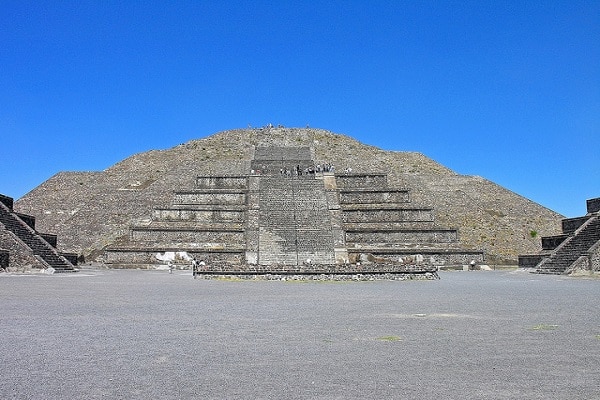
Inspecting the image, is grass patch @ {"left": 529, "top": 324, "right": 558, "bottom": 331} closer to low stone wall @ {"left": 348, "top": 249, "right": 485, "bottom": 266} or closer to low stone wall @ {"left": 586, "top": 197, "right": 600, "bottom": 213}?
low stone wall @ {"left": 348, "top": 249, "right": 485, "bottom": 266}

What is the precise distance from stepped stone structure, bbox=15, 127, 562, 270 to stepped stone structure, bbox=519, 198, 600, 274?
1.92 metres

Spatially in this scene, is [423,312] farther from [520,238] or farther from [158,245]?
[520,238]

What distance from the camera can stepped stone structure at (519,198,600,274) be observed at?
20.4 meters

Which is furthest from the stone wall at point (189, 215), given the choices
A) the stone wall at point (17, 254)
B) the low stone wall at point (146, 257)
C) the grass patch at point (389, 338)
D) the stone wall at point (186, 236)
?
the grass patch at point (389, 338)

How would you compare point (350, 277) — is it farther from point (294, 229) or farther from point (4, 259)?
point (4, 259)

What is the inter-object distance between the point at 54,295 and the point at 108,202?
20.2 m

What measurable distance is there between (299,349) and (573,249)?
66.5ft

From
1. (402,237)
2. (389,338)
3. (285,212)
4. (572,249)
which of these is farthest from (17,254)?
(572,249)

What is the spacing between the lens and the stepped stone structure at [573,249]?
20.4 m

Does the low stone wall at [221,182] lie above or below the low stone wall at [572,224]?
above

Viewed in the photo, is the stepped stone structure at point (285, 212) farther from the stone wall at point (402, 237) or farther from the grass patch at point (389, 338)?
the grass patch at point (389, 338)

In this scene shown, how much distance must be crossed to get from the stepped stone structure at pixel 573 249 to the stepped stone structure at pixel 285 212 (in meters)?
1.92

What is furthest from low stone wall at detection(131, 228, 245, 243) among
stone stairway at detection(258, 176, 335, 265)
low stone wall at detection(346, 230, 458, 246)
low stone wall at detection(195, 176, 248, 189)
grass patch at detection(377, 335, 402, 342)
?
grass patch at detection(377, 335, 402, 342)

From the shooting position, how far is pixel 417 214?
28.0 meters
